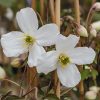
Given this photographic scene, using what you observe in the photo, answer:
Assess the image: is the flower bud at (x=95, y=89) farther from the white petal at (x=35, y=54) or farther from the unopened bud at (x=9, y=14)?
the unopened bud at (x=9, y=14)

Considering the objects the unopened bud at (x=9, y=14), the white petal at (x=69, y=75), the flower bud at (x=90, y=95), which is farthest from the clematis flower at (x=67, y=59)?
the unopened bud at (x=9, y=14)

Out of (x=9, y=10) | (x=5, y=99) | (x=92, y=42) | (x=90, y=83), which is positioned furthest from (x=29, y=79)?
(x=9, y=10)

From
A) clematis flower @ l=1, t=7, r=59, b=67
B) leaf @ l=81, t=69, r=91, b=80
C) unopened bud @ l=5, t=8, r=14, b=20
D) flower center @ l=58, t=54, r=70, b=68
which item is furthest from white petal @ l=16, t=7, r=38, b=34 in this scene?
unopened bud @ l=5, t=8, r=14, b=20

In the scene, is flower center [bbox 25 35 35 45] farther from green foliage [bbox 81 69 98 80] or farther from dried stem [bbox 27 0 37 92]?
green foliage [bbox 81 69 98 80]

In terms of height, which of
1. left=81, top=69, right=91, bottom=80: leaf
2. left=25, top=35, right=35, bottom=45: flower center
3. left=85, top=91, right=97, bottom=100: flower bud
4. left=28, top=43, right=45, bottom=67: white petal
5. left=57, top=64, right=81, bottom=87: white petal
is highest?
left=25, top=35, right=35, bottom=45: flower center

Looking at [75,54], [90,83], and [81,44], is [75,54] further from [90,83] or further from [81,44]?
[90,83]

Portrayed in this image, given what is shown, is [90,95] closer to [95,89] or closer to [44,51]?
[95,89]

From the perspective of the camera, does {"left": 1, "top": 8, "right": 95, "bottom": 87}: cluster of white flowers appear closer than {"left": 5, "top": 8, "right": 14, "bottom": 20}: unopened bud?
Yes
